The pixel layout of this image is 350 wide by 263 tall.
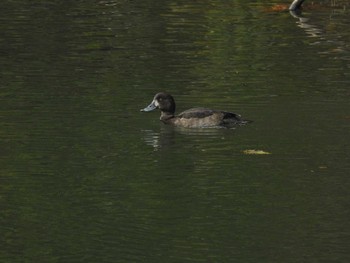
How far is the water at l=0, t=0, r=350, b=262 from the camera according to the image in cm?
1449

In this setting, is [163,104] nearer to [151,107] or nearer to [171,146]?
[151,107]

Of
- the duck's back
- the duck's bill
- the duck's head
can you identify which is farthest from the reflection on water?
the duck's back

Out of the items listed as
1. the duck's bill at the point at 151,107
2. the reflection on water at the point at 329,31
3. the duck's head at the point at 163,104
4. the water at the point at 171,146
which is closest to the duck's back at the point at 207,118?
the water at the point at 171,146

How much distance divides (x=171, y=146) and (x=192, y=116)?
1179 millimetres

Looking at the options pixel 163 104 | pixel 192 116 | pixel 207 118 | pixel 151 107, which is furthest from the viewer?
pixel 151 107

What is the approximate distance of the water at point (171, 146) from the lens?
14.5 metres

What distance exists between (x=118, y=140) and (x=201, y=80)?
4.85 meters

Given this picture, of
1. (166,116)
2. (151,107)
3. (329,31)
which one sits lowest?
(329,31)

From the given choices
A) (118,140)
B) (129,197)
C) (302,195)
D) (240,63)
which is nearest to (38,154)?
(118,140)

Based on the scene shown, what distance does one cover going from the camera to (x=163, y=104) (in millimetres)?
20844

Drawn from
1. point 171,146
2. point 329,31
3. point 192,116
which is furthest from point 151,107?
point 329,31

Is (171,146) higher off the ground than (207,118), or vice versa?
(207,118)

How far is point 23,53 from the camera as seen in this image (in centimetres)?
2691

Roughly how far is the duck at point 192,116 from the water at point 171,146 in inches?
6.8
